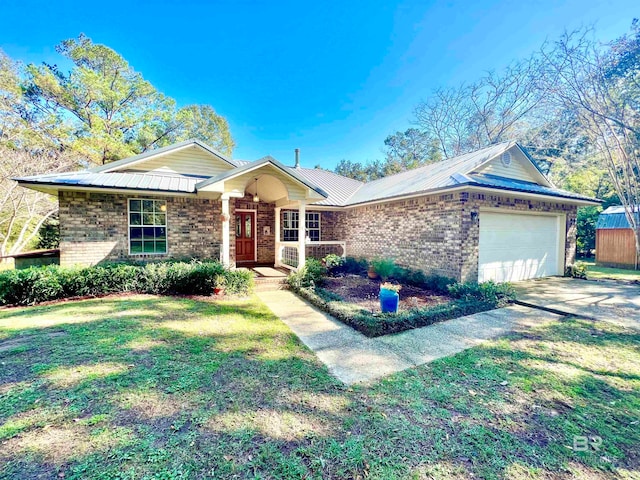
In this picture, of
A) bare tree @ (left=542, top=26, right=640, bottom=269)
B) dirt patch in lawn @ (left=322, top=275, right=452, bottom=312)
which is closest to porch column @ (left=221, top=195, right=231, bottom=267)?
dirt patch in lawn @ (left=322, top=275, right=452, bottom=312)

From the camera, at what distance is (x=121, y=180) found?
949cm

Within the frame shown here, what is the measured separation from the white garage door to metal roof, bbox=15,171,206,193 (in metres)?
10.5

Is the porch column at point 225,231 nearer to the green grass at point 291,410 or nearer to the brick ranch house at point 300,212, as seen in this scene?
the brick ranch house at point 300,212

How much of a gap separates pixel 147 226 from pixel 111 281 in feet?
8.54

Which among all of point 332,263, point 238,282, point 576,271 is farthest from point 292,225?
point 576,271

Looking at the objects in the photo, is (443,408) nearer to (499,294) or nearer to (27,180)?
(499,294)

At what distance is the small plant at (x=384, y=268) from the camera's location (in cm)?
1070

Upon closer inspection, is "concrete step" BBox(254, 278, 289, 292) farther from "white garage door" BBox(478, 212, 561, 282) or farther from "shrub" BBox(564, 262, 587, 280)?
"shrub" BBox(564, 262, 587, 280)

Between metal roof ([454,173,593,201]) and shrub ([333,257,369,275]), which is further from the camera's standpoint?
shrub ([333,257,369,275])

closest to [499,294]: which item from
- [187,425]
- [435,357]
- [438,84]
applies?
[435,357]

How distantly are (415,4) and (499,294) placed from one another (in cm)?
1012

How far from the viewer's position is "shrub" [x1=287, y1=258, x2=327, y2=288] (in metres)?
9.52

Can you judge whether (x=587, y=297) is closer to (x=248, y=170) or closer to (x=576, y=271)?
(x=576, y=271)

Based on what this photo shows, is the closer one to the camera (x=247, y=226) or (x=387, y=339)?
(x=387, y=339)
